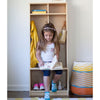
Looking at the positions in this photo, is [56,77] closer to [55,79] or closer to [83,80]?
[55,79]

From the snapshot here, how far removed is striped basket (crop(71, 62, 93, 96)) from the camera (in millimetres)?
2199

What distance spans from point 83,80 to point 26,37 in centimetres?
106

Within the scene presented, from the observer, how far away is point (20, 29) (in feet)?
8.14

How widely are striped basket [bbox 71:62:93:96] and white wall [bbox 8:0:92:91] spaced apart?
0.87 feet

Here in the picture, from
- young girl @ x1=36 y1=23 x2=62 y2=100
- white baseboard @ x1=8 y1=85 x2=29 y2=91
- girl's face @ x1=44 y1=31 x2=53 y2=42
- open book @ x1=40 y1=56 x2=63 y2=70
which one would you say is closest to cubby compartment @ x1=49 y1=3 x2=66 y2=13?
young girl @ x1=36 y1=23 x2=62 y2=100

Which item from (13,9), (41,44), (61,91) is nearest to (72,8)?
(41,44)

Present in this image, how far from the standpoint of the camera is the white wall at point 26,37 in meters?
2.47

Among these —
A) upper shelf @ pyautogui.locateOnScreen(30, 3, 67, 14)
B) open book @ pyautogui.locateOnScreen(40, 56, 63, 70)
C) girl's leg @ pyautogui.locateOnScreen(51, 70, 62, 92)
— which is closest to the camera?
open book @ pyautogui.locateOnScreen(40, 56, 63, 70)

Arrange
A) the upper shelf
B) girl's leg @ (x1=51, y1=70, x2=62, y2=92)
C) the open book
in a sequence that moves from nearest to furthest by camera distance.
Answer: the open book
girl's leg @ (x1=51, y1=70, x2=62, y2=92)
the upper shelf

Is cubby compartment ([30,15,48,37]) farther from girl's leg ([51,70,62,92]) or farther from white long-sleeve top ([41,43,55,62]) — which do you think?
girl's leg ([51,70,62,92])

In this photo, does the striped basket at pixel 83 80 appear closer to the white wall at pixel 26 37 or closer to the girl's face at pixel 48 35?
the white wall at pixel 26 37

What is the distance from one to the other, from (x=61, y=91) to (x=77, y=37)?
33.7 inches
